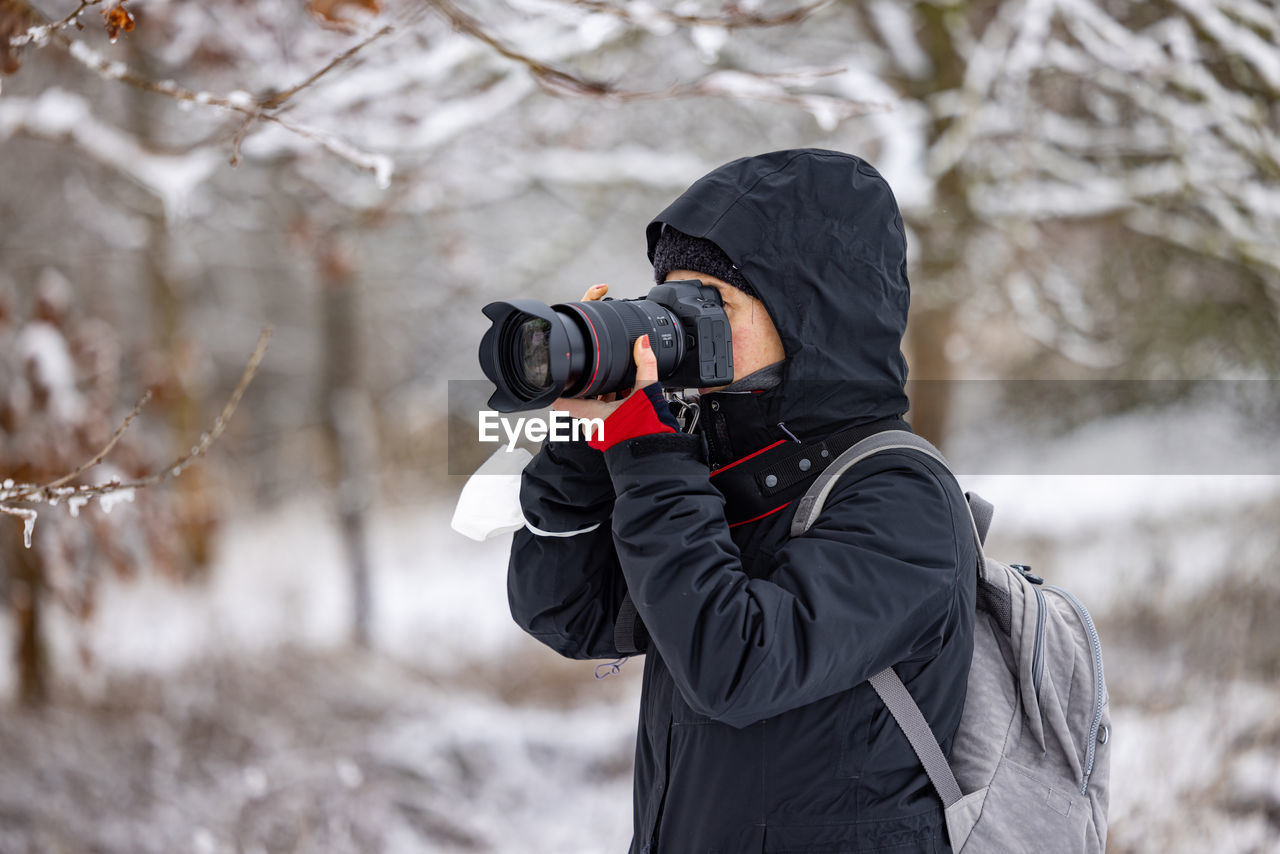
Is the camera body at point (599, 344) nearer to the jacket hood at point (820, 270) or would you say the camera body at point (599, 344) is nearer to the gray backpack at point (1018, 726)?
the jacket hood at point (820, 270)

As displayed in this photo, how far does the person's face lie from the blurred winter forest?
1.62 ft

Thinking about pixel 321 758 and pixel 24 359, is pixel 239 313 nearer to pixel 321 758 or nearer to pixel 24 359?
pixel 24 359

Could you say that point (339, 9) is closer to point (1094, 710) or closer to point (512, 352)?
point (512, 352)

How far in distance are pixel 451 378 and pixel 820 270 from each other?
416 cm

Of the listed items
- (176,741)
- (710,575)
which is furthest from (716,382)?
(176,741)

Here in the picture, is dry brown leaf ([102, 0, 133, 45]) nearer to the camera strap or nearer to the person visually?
the person

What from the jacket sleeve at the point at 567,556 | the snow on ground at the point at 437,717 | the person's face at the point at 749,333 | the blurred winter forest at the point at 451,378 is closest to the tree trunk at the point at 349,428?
the blurred winter forest at the point at 451,378

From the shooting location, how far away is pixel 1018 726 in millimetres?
1203

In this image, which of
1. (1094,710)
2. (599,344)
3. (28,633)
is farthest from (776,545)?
(28,633)

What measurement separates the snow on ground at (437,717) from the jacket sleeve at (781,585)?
2.31m

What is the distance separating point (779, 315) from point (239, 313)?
11.9 meters

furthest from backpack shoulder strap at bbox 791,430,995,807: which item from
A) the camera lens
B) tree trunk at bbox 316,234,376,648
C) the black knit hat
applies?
tree trunk at bbox 316,234,376,648

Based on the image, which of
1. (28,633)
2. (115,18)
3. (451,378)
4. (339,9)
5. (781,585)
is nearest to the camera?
(781,585)

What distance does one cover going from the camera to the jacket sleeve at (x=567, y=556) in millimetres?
1272
